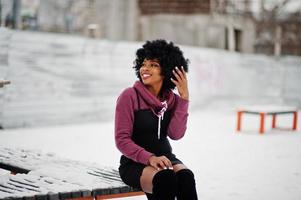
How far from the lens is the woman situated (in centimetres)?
308

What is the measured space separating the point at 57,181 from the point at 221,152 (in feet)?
16.5

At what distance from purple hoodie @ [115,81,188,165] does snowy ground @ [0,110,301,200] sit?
1.55m

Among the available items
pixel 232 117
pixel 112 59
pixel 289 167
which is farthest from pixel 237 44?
pixel 289 167

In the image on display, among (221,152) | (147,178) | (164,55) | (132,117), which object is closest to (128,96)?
(132,117)

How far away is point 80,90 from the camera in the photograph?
11.8 metres

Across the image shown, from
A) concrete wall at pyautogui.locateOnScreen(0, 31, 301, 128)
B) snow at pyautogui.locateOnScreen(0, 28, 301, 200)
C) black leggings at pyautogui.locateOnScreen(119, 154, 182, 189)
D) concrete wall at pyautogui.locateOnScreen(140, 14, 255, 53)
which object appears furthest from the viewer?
concrete wall at pyautogui.locateOnScreen(140, 14, 255, 53)

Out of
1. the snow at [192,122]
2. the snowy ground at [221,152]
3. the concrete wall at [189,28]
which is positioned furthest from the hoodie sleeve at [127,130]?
the concrete wall at [189,28]

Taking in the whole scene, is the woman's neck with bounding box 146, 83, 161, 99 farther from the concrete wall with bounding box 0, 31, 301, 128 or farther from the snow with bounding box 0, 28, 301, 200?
the concrete wall with bounding box 0, 31, 301, 128

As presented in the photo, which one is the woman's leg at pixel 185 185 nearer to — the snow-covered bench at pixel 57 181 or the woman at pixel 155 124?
the woman at pixel 155 124

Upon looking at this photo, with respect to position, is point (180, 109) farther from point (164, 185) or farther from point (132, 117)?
point (164, 185)

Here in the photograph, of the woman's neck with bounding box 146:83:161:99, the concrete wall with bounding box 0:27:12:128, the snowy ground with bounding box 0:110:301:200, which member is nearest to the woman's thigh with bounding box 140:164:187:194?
the woman's neck with bounding box 146:83:161:99

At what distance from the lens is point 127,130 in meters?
3.23

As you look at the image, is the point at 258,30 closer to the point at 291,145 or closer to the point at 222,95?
the point at 222,95

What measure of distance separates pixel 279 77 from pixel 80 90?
1015 centimetres
